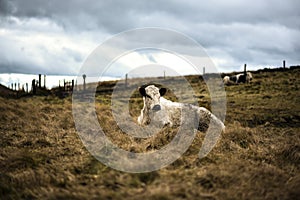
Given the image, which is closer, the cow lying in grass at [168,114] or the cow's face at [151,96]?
the cow lying in grass at [168,114]

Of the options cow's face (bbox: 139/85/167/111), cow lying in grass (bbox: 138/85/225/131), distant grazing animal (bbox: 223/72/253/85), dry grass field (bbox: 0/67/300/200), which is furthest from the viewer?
distant grazing animal (bbox: 223/72/253/85)

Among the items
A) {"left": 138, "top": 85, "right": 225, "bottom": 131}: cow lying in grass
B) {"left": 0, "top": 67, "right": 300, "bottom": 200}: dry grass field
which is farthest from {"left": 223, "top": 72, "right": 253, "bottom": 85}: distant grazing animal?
{"left": 0, "top": 67, "right": 300, "bottom": 200}: dry grass field

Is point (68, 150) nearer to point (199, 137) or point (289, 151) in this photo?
point (199, 137)

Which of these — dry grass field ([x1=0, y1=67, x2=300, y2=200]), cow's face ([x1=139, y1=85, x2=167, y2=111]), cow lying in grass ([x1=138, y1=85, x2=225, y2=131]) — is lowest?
dry grass field ([x1=0, y1=67, x2=300, y2=200])

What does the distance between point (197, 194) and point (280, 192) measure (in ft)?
3.93

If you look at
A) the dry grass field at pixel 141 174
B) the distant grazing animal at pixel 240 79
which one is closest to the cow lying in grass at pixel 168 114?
the dry grass field at pixel 141 174

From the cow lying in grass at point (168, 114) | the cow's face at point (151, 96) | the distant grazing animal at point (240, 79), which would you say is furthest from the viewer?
the distant grazing animal at point (240, 79)

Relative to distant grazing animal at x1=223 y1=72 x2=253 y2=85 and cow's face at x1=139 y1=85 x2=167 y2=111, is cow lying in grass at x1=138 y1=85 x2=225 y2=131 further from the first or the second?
distant grazing animal at x1=223 y1=72 x2=253 y2=85

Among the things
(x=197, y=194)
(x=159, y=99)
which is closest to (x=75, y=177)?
(x=197, y=194)

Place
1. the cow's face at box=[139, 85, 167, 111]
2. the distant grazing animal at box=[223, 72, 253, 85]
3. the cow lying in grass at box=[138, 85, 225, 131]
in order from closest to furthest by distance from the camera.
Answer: the cow lying in grass at box=[138, 85, 225, 131], the cow's face at box=[139, 85, 167, 111], the distant grazing animal at box=[223, 72, 253, 85]

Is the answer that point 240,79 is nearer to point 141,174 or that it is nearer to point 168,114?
point 168,114

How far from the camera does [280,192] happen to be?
453cm

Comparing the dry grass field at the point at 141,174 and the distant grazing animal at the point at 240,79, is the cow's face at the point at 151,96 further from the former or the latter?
the distant grazing animal at the point at 240,79

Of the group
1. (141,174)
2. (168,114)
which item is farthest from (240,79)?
(141,174)
